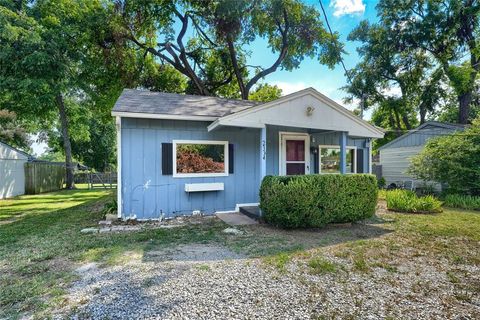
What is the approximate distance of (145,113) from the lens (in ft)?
21.8

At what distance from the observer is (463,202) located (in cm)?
916

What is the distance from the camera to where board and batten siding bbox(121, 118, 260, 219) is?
683cm

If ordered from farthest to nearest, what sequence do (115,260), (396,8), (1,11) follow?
(396,8) → (1,11) → (115,260)

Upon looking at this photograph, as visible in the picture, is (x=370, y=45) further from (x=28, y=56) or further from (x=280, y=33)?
(x=28, y=56)

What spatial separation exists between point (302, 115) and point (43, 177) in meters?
15.5

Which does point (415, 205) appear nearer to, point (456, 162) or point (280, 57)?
point (456, 162)

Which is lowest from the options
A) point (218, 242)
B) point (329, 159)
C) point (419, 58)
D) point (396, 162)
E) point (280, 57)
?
point (218, 242)

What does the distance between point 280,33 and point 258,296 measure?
Result: 1557 centimetres

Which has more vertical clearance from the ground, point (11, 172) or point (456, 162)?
point (456, 162)

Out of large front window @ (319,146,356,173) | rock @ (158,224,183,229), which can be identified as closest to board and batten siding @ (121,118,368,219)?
rock @ (158,224,183,229)

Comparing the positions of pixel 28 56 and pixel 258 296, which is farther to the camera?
pixel 28 56

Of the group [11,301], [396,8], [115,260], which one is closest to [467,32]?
[396,8]

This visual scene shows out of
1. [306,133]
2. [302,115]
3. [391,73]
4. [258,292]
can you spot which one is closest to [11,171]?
A: [306,133]

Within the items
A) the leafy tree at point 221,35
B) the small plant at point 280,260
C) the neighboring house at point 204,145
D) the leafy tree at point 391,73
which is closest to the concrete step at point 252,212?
the neighboring house at point 204,145
